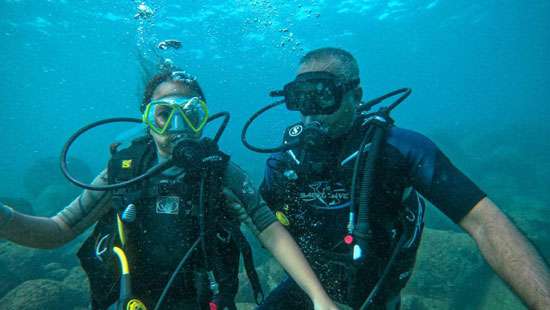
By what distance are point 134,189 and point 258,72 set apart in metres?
47.1

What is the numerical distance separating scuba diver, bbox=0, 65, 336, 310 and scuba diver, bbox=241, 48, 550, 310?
18.7 inches

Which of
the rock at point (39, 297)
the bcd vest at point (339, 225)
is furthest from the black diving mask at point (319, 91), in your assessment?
the rock at point (39, 297)

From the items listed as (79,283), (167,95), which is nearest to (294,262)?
(167,95)

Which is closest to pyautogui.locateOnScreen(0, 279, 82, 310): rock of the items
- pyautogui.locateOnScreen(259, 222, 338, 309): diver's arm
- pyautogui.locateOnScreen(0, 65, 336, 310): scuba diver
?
pyautogui.locateOnScreen(0, 65, 336, 310): scuba diver

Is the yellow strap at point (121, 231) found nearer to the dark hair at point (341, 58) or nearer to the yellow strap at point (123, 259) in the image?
the yellow strap at point (123, 259)

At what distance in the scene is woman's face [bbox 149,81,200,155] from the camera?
9.73ft

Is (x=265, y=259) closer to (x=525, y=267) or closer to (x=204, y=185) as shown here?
(x=204, y=185)

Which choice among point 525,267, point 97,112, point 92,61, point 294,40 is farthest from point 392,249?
point 97,112

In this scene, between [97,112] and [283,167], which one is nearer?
[283,167]

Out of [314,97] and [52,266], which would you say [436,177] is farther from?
[52,266]

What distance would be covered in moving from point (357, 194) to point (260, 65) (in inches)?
1697

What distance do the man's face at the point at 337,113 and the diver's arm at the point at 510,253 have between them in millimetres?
1326

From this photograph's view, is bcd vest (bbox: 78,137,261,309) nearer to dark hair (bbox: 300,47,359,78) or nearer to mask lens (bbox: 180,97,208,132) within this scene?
mask lens (bbox: 180,97,208,132)

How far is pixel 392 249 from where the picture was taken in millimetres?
2838
